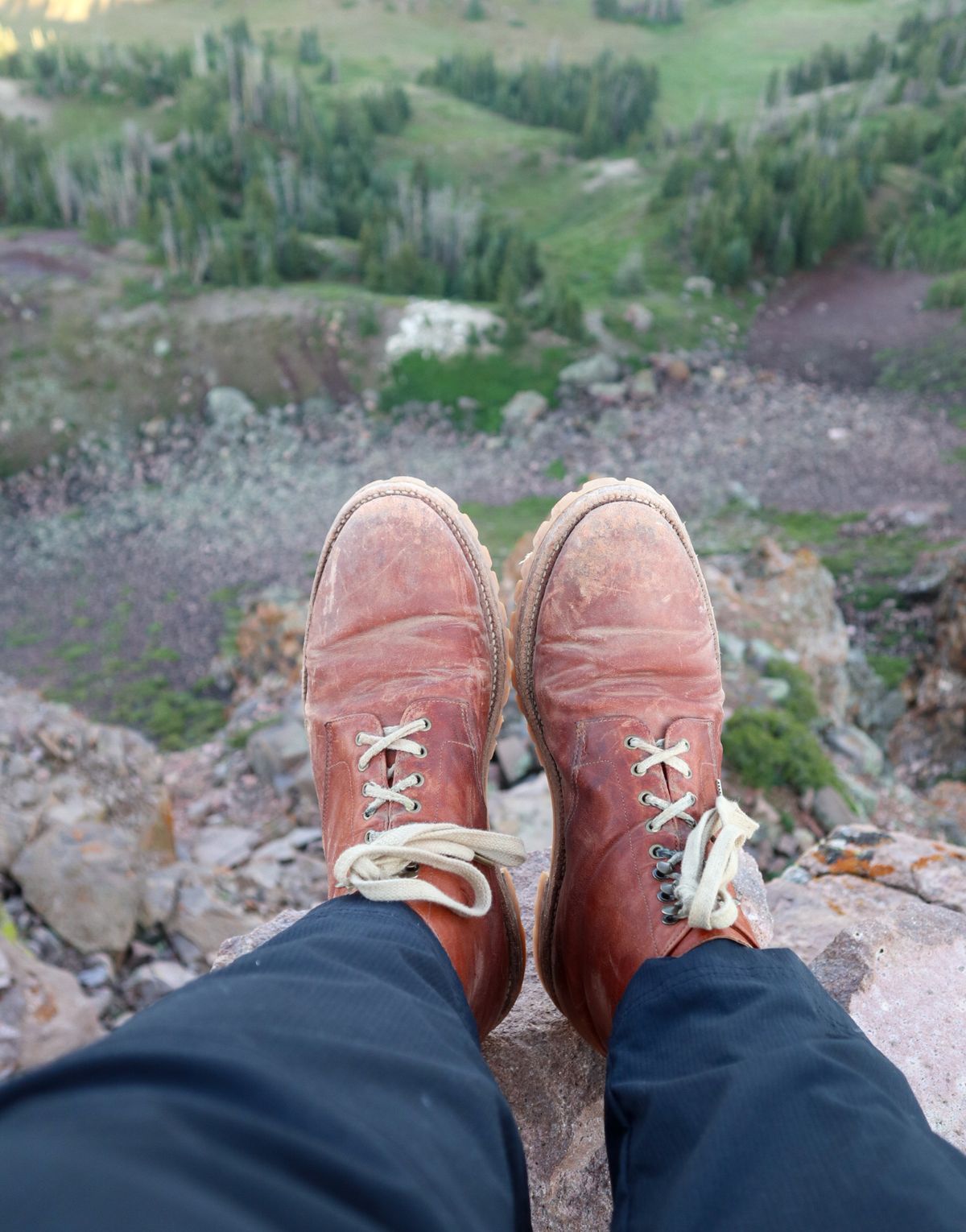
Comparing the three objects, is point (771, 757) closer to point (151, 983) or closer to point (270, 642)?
point (151, 983)

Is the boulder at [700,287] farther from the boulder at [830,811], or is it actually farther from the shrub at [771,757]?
the boulder at [830,811]

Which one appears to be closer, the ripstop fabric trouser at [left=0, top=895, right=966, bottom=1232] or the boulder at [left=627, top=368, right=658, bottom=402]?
the ripstop fabric trouser at [left=0, top=895, right=966, bottom=1232]

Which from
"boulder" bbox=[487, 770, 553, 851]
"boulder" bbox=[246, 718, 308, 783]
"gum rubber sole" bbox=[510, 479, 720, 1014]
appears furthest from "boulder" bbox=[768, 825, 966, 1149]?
"boulder" bbox=[246, 718, 308, 783]

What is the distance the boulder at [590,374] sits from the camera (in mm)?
11352

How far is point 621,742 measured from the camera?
193 centimetres

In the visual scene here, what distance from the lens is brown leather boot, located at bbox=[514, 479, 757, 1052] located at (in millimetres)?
1525

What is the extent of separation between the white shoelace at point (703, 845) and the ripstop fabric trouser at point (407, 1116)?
13cm

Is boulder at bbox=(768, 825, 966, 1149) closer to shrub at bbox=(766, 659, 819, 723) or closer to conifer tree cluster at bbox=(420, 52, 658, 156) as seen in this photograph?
shrub at bbox=(766, 659, 819, 723)

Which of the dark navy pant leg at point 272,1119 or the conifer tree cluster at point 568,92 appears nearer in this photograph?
the dark navy pant leg at point 272,1119

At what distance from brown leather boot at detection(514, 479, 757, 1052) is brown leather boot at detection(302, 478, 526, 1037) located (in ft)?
0.43

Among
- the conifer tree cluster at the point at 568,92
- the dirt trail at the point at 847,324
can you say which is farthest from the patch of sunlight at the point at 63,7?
the dirt trail at the point at 847,324

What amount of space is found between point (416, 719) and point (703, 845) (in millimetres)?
728

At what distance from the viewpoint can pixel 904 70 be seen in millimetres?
19672

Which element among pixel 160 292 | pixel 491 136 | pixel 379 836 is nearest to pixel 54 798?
pixel 379 836
